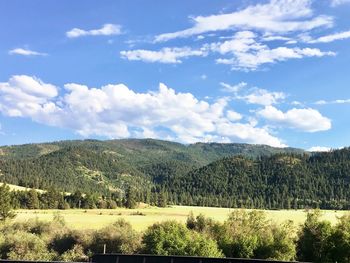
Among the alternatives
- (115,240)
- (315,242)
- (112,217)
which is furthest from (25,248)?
(112,217)

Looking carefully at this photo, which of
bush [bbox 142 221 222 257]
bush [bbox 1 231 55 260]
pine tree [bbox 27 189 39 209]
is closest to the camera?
bush [bbox 142 221 222 257]

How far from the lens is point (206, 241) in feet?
124

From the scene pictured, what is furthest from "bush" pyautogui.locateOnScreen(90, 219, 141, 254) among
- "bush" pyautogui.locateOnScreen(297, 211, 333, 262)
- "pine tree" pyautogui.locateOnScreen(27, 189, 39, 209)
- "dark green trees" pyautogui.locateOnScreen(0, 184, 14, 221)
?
"pine tree" pyautogui.locateOnScreen(27, 189, 39, 209)

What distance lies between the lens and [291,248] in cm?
4275

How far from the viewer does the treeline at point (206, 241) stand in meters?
40.1

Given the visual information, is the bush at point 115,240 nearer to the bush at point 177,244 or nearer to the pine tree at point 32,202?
the bush at point 177,244

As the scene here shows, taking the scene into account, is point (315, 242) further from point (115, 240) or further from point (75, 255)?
point (75, 255)

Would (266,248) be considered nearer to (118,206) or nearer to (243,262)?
(243,262)

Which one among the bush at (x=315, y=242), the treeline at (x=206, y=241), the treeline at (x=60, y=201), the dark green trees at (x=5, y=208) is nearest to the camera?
the treeline at (x=206, y=241)

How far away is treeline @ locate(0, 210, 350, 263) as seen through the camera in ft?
132

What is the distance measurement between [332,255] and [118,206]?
461ft

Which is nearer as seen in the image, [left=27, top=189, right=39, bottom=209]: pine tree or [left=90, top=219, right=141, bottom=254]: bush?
[left=90, top=219, right=141, bottom=254]: bush

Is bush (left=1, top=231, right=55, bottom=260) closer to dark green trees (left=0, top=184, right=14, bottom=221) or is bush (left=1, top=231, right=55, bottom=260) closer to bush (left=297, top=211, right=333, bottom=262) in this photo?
bush (left=297, top=211, right=333, bottom=262)

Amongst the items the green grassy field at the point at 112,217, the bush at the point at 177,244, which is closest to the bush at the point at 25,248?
the bush at the point at 177,244
